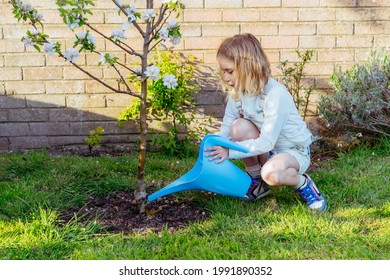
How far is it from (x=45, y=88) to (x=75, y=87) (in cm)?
25

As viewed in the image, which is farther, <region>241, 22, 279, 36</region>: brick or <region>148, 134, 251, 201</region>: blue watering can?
<region>241, 22, 279, 36</region>: brick

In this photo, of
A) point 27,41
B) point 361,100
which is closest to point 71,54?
point 27,41

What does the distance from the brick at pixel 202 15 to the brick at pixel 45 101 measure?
125cm

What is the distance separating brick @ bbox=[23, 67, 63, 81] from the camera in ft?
14.3

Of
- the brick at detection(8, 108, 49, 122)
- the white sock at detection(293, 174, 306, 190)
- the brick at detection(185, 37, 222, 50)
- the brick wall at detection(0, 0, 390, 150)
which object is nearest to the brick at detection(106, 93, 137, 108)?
the brick wall at detection(0, 0, 390, 150)

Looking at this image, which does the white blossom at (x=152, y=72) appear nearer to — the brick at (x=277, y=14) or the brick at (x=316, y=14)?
the brick at (x=277, y=14)

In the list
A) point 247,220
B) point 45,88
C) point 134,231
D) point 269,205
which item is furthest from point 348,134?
point 45,88

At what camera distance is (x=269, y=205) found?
9.85 ft

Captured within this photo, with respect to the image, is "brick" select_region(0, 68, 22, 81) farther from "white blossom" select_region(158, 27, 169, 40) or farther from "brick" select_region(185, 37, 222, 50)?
"white blossom" select_region(158, 27, 169, 40)

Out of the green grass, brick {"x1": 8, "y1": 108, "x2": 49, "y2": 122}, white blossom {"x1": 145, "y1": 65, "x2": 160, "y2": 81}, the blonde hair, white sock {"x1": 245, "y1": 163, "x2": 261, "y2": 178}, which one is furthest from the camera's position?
brick {"x1": 8, "y1": 108, "x2": 49, "y2": 122}

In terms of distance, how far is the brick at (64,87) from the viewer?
14.4 ft

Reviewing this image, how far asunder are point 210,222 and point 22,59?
2437mm

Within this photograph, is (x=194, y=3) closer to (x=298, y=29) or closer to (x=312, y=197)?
(x=298, y=29)

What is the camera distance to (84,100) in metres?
4.41
